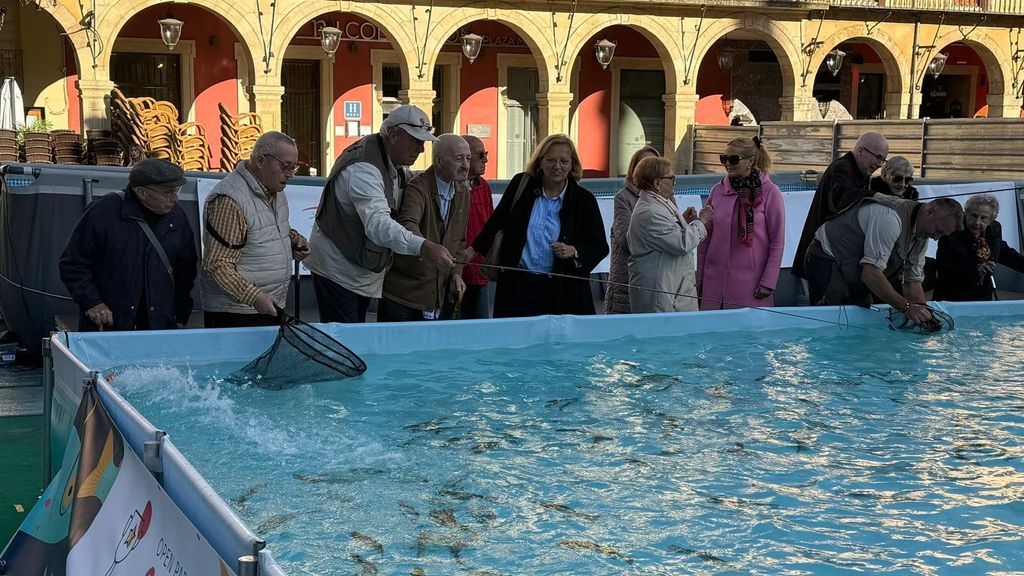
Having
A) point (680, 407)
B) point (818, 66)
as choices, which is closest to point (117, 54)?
point (818, 66)

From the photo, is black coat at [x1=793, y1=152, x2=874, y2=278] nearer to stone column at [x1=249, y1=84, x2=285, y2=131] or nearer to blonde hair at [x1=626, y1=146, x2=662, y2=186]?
blonde hair at [x1=626, y1=146, x2=662, y2=186]

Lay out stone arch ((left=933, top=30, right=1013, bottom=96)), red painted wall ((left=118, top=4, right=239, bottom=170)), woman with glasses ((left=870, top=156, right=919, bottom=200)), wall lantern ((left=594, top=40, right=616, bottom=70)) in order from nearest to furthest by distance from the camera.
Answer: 1. woman with glasses ((left=870, top=156, right=919, bottom=200))
2. red painted wall ((left=118, top=4, right=239, bottom=170))
3. wall lantern ((left=594, top=40, right=616, bottom=70))
4. stone arch ((left=933, top=30, right=1013, bottom=96))

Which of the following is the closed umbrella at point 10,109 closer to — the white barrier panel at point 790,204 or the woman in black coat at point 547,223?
the white barrier panel at point 790,204

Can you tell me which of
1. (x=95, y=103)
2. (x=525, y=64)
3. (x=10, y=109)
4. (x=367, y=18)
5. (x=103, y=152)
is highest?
(x=367, y=18)

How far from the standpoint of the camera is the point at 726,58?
84.5 feet

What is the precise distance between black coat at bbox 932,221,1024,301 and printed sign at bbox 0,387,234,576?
213 inches

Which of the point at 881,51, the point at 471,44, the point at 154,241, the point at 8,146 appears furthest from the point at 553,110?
the point at 154,241

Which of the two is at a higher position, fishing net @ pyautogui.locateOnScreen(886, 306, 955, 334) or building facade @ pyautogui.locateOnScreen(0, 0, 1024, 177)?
building facade @ pyautogui.locateOnScreen(0, 0, 1024, 177)

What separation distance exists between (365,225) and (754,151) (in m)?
2.38

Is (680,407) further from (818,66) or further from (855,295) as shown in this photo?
(818,66)

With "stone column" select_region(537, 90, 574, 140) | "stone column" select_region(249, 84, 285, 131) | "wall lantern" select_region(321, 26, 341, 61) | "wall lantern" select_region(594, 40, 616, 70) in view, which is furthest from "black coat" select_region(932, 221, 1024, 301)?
"wall lantern" select_region(594, 40, 616, 70)

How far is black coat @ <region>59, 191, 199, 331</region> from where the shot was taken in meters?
5.16

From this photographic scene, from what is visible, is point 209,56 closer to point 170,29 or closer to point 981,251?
point 170,29

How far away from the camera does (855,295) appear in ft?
21.2
